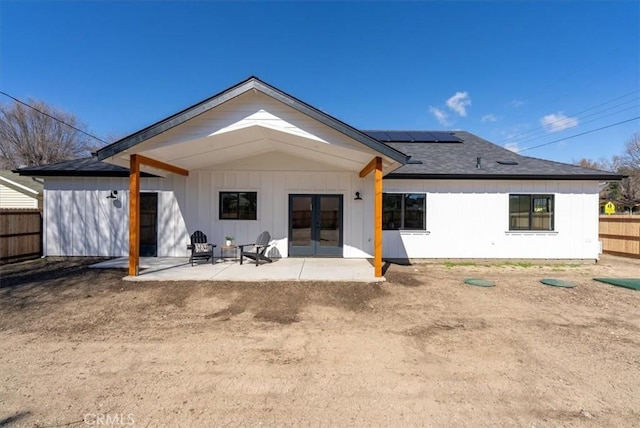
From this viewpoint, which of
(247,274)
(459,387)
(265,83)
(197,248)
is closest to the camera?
(459,387)

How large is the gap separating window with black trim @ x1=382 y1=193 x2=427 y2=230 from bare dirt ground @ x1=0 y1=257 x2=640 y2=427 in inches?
138

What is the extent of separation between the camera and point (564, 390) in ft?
8.75

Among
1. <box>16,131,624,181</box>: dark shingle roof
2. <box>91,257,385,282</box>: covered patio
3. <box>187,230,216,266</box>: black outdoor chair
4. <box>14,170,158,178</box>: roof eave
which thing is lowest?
<box>91,257,385,282</box>: covered patio

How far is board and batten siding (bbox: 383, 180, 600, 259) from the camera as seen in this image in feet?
30.3

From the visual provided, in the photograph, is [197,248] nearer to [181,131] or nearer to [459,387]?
[181,131]

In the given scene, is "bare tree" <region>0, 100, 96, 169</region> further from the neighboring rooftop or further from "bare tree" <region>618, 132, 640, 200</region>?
"bare tree" <region>618, 132, 640, 200</region>

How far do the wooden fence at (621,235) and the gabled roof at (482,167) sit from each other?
3227mm

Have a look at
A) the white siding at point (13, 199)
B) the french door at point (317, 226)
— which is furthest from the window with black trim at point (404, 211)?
the white siding at point (13, 199)

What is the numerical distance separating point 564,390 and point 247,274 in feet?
19.1

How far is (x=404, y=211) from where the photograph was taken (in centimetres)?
936

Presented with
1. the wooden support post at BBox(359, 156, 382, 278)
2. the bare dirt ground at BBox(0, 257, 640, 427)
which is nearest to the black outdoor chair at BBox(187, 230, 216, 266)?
the bare dirt ground at BBox(0, 257, 640, 427)

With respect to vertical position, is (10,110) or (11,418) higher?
(10,110)

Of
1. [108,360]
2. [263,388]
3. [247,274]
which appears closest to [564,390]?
[263,388]

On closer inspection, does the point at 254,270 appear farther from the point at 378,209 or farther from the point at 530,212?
the point at 530,212
